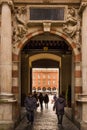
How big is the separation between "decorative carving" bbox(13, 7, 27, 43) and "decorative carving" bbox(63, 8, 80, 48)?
1.74 m

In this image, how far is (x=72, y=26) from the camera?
17.2 meters

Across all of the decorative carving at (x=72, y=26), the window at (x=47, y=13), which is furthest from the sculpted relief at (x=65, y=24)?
the window at (x=47, y=13)

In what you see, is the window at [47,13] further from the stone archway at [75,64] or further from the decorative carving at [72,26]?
the stone archway at [75,64]

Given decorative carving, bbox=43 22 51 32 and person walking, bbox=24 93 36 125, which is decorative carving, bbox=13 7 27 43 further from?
person walking, bbox=24 93 36 125

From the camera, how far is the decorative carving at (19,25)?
17.0 m

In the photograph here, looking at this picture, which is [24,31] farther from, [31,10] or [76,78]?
[76,78]

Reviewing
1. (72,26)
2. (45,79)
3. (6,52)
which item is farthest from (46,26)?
(45,79)

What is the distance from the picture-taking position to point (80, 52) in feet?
55.9

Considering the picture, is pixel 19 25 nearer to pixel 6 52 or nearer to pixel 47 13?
pixel 47 13

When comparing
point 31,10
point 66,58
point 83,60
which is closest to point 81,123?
point 83,60

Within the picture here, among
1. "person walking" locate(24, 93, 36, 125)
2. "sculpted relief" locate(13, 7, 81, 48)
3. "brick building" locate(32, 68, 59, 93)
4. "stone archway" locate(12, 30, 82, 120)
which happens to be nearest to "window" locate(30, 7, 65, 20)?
"sculpted relief" locate(13, 7, 81, 48)

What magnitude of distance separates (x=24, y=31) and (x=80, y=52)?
2.52 metres

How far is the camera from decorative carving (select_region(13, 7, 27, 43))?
1705 centimetres

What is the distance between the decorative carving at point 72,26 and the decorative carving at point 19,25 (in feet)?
5.70
